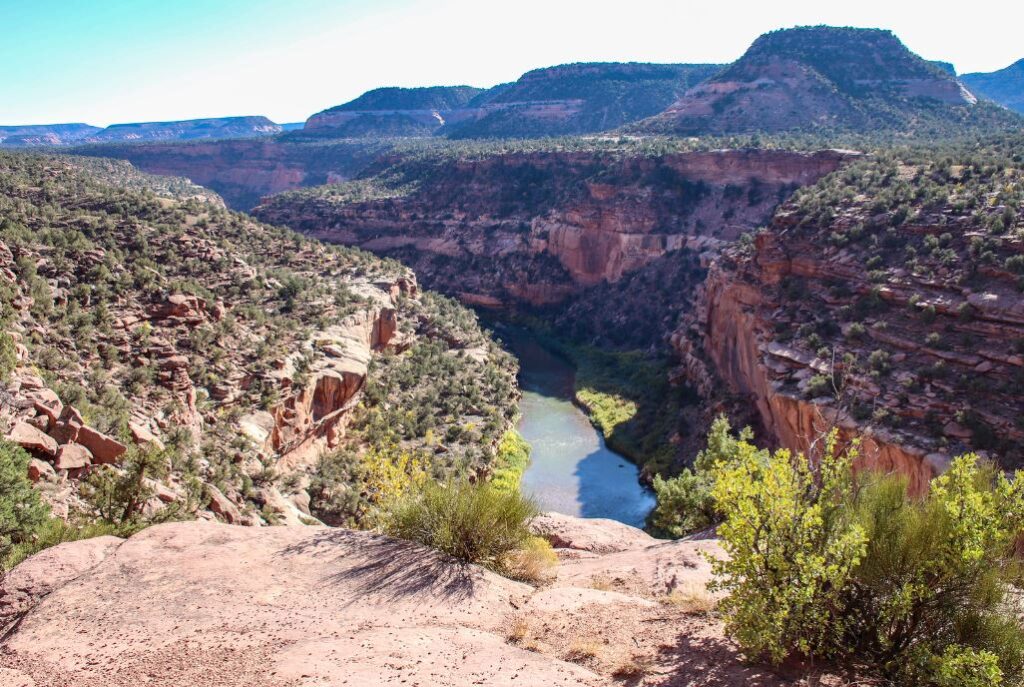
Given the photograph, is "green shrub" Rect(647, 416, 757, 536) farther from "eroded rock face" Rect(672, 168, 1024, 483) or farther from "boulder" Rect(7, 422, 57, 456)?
"boulder" Rect(7, 422, 57, 456)

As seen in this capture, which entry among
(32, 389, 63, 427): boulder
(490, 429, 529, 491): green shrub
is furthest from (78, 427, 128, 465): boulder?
(490, 429, 529, 491): green shrub

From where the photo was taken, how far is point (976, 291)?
22.3 metres

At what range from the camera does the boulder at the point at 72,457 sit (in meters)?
12.5

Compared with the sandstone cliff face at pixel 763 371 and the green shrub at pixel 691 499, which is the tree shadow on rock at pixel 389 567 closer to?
the green shrub at pixel 691 499

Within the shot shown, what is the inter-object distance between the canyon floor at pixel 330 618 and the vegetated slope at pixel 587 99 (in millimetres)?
95671

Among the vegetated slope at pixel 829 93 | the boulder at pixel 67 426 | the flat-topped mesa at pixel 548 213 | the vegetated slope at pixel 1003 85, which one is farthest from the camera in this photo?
the vegetated slope at pixel 1003 85

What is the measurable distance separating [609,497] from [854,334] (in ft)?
39.4

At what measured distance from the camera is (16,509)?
9.95m

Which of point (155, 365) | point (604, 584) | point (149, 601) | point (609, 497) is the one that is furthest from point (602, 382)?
point (149, 601)

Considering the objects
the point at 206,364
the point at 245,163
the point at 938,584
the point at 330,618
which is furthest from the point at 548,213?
the point at 245,163

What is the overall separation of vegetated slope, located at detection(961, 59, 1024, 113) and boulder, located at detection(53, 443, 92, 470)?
132m

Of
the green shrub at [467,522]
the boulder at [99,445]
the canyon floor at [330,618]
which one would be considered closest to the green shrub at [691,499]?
the canyon floor at [330,618]

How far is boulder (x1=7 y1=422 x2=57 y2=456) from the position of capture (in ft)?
39.5

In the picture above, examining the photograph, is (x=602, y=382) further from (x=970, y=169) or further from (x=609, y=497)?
(x=970, y=169)
